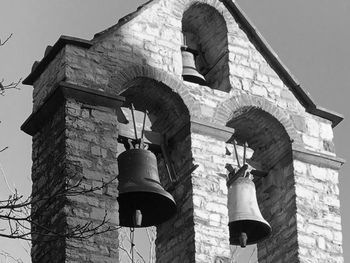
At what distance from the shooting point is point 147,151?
13.6 m

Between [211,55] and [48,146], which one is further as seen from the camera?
[211,55]

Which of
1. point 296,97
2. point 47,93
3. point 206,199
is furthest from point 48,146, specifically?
point 296,97

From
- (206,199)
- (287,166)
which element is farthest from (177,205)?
(287,166)

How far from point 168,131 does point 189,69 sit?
0.73 meters

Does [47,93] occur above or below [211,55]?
below

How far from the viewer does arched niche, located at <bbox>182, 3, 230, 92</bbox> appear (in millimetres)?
14766

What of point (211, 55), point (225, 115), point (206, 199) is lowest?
point (206, 199)

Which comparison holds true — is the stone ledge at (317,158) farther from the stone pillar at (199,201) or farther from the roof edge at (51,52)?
the roof edge at (51,52)

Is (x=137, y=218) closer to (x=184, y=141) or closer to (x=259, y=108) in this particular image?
(x=184, y=141)

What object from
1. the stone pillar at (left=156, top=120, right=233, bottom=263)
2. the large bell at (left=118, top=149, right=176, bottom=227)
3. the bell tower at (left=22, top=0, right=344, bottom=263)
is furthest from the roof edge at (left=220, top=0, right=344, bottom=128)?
the large bell at (left=118, top=149, right=176, bottom=227)

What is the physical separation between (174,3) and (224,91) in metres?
0.95

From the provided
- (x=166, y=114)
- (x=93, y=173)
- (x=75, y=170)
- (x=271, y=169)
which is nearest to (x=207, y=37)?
(x=166, y=114)

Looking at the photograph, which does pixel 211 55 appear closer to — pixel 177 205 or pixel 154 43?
pixel 154 43

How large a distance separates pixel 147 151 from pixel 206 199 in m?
0.65
